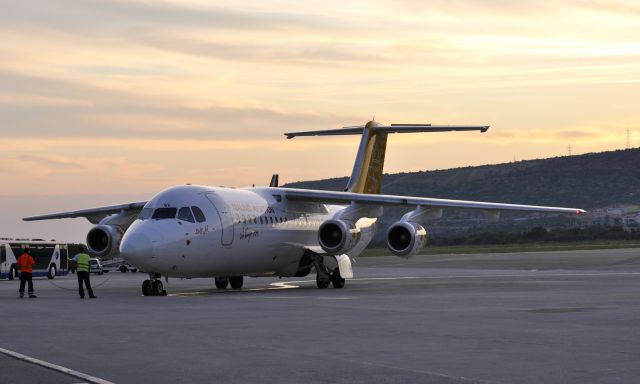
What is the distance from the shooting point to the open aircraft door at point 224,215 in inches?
1284

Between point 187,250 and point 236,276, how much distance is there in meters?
5.30

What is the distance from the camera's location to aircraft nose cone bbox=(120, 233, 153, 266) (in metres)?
29.8

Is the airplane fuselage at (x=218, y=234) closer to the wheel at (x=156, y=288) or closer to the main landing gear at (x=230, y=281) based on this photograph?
the wheel at (x=156, y=288)

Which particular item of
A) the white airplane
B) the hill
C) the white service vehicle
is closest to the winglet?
the white airplane

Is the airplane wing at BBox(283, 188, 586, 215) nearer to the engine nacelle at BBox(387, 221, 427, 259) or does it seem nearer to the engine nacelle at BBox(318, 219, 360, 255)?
the engine nacelle at BBox(387, 221, 427, 259)

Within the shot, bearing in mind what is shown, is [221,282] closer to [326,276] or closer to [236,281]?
[236,281]

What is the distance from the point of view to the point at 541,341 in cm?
1564

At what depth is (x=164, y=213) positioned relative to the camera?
104 ft

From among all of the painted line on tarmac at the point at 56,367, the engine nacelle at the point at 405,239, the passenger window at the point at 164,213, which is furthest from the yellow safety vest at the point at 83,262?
the painted line on tarmac at the point at 56,367

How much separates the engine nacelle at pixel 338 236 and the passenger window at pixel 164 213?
16.9 feet

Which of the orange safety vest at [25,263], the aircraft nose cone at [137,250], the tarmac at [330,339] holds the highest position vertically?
the aircraft nose cone at [137,250]

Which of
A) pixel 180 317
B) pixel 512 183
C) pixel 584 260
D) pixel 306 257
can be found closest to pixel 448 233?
pixel 512 183

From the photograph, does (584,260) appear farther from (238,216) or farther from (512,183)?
(512,183)

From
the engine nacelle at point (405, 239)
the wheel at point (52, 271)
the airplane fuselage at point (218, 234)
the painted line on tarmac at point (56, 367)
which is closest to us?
the painted line on tarmac at point (56, 367)
